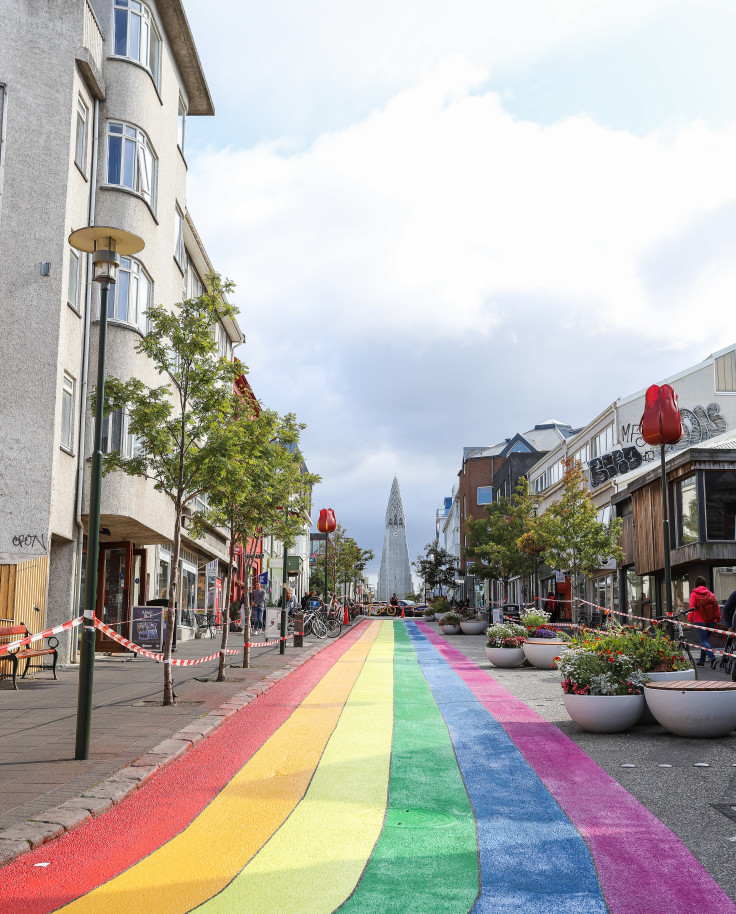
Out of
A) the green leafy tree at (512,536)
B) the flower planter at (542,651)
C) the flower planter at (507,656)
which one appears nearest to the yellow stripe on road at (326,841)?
the flower planter at (542,651)

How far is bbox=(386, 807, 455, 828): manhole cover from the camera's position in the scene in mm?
6516

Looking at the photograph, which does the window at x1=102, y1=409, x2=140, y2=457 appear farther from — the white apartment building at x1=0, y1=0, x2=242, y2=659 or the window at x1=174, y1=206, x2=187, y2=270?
the window at x1=174, y1=206, x2=187, y2=270

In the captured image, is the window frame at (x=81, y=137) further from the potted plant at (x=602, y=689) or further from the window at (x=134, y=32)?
the potted plant at (x=602, y=689)

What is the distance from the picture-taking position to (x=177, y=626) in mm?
28406

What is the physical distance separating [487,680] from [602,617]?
21.8m

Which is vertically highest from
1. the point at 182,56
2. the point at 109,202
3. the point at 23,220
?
the point at 182,56

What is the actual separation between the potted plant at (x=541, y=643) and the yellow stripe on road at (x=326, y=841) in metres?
8.79

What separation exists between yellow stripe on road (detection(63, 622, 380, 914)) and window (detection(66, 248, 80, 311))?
11.6 m

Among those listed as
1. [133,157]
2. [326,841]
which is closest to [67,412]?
[133,157]

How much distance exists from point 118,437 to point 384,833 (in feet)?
54.7

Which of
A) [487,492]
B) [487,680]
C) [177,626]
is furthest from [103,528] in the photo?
[487,492]

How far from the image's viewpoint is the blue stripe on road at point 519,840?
4.93m

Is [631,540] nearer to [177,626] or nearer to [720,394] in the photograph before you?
[720,394]

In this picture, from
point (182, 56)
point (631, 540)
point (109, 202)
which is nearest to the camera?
point (109, 202)
